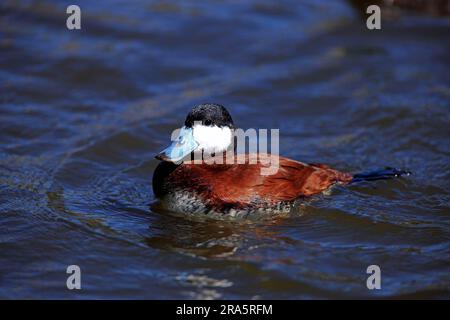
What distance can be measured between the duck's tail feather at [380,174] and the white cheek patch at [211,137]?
4.24 ft

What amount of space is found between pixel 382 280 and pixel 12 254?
8.99ft

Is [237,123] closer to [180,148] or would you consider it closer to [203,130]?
[203,130]

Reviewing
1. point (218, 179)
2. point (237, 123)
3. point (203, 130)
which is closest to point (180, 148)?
point (203, 130)

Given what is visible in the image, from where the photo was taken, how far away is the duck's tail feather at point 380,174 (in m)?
6.66

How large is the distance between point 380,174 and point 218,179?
5.61ft

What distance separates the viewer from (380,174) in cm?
671

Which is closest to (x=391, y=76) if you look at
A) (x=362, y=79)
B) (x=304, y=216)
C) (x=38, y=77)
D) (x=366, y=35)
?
(x=362, y=79)

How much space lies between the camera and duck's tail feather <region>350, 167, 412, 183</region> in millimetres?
6656

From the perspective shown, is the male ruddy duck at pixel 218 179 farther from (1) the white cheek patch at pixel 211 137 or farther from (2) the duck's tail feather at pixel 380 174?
(2) the duck's tail feather at pixel 380 174

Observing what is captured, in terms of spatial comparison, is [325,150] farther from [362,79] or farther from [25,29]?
[25,29]

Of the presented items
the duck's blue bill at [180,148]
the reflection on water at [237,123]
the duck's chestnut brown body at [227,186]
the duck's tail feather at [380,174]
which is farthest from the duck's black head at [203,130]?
the duck's tail feather at [380,174]

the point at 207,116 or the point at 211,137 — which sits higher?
the point at 207,116

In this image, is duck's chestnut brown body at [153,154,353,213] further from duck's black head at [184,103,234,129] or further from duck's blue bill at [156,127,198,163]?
duck's black head at [184,103,234,129]
